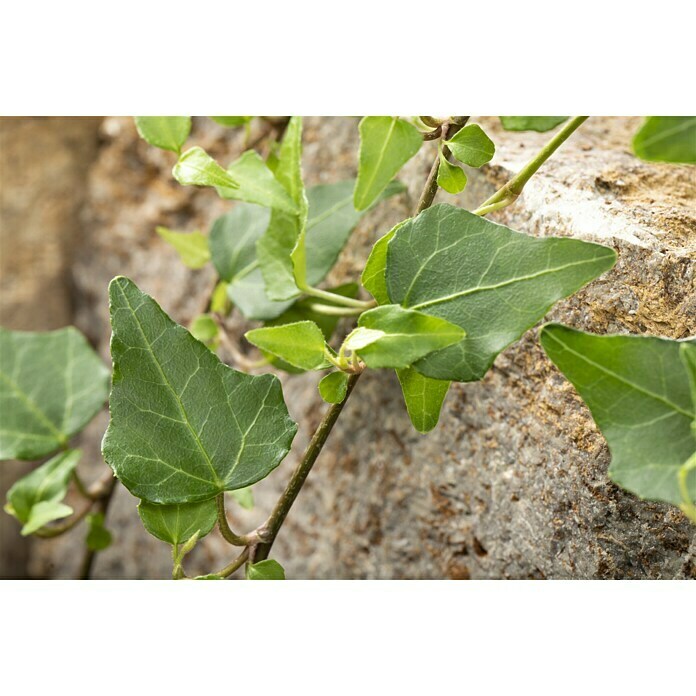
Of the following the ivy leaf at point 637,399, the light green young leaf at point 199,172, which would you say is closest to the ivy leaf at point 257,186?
the light green young leaf at point 199,172

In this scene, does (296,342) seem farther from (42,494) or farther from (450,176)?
(42,494)

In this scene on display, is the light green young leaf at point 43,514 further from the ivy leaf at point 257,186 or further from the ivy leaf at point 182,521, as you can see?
the ivy leaf at point 257,186

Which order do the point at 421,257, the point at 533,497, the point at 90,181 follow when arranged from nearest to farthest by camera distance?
the point at 421,257 < the point at 533,497 < the point at 90,181

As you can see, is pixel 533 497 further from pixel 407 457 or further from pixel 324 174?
pixel 324 174

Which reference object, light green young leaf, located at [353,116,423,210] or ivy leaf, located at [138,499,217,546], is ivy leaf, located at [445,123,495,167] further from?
ivy leaf, located at [138,499,217,546]

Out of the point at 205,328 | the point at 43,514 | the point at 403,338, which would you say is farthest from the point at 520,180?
the point at 43,514

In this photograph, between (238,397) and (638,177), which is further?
(638,177)

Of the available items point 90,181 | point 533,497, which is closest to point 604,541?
point 533,497
